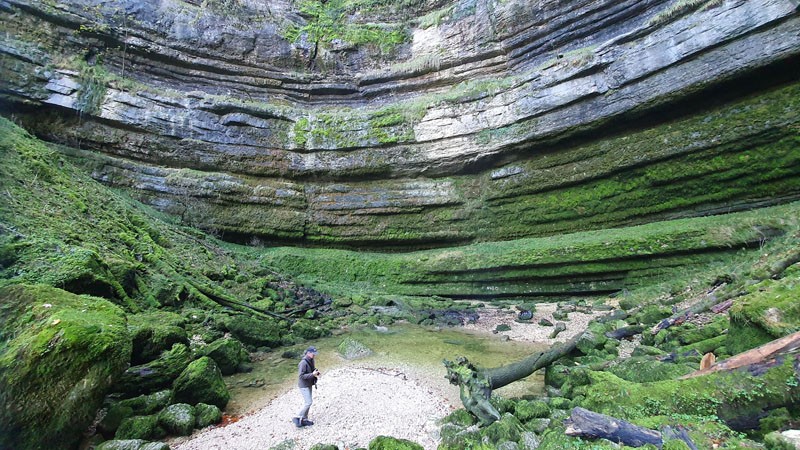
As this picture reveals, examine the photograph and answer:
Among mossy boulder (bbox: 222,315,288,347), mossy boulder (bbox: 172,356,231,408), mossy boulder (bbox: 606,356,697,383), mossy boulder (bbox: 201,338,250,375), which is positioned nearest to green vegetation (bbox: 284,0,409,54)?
mossy boulder (bbox: 222,315,288,347)

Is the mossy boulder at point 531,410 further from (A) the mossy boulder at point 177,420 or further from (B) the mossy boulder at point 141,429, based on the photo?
(B) the mossy boulder at point 141,429

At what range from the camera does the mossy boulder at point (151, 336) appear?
5402 mm

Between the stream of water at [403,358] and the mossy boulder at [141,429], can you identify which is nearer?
the mossy boulder at [141,429]

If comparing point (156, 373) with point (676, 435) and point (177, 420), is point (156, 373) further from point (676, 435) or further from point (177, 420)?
point (676, 435)

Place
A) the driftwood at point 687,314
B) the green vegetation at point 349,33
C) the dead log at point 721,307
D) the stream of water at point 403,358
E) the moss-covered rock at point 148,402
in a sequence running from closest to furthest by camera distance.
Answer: the moss-covered rock at point 148,402 < the stream of water at point 403,358 < the dead log at point 721,307 < the driftwood at point 687,314 < the green vegetation at point 349,33

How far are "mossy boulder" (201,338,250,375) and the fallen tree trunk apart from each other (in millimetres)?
4108

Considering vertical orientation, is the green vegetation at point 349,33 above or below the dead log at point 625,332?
above

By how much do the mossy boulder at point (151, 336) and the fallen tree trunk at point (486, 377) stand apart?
4.68m

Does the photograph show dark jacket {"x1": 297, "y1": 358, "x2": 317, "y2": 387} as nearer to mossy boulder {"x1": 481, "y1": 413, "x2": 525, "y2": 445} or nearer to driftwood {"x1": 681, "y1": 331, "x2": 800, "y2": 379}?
mossy boulder {"x1": 481, "y1": 413, "x2": 525, "y2": 445}

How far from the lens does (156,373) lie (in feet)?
17.2

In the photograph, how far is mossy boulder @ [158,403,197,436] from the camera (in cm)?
443

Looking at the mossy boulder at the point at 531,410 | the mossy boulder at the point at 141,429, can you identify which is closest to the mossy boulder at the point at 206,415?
the mossy boulder at the point at 141,429

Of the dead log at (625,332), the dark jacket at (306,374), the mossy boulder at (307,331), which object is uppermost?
the dark jacket at (306,374)

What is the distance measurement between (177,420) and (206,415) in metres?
0.39
